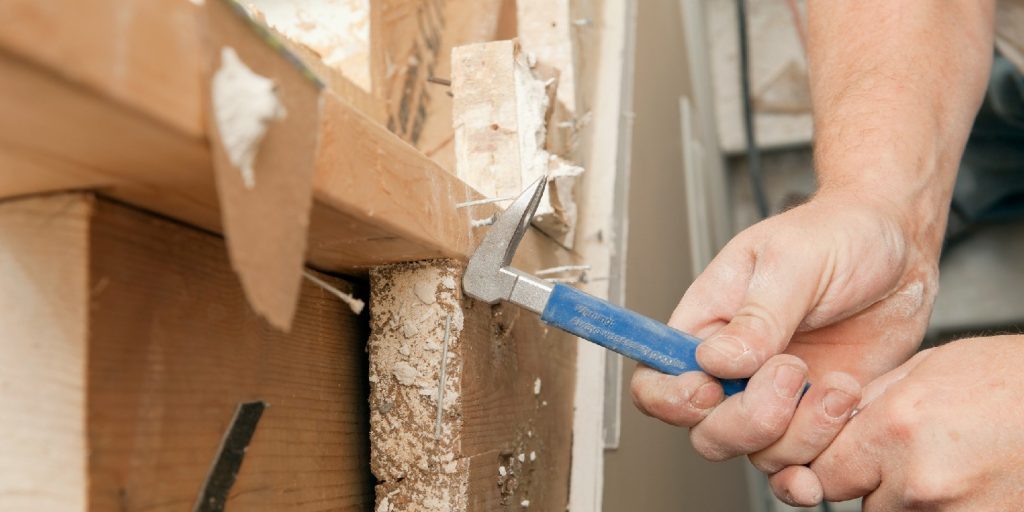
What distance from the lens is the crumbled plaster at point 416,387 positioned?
733 mm

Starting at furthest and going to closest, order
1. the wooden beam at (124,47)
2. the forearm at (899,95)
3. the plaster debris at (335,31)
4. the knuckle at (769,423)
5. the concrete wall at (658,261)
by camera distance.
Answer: the concrete wall at (658,261), the forearm at (899,95), the plaster debris at (335,31), the knuckle at (769,423), the wooden beam at (124,47)

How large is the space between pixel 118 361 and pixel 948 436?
785mm

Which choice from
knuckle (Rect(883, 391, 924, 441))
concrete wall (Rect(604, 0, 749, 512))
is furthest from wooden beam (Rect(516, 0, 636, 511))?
knuckle (Rect(883, 391, 924, 441))

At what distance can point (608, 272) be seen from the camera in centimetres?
123

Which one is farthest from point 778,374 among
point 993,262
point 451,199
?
point 993,262

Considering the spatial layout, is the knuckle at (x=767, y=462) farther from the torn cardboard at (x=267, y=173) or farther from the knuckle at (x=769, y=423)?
the torn cardboard at (x=267, y=173)

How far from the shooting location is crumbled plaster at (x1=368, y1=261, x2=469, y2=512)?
73 cm

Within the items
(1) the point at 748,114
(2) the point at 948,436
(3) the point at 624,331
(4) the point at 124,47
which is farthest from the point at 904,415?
(1) the point at 748,114

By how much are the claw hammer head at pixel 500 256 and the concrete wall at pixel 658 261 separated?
0.51 meters

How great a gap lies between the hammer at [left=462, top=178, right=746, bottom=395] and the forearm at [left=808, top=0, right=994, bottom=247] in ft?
1.39

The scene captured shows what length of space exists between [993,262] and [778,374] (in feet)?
7.95

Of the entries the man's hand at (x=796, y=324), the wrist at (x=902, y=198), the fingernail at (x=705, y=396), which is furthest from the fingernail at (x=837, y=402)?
the wrist at (x=902, y=198)

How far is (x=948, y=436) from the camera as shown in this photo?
819 millimetres

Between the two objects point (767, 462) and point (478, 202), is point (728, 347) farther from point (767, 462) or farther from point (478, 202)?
point (478, 202)
